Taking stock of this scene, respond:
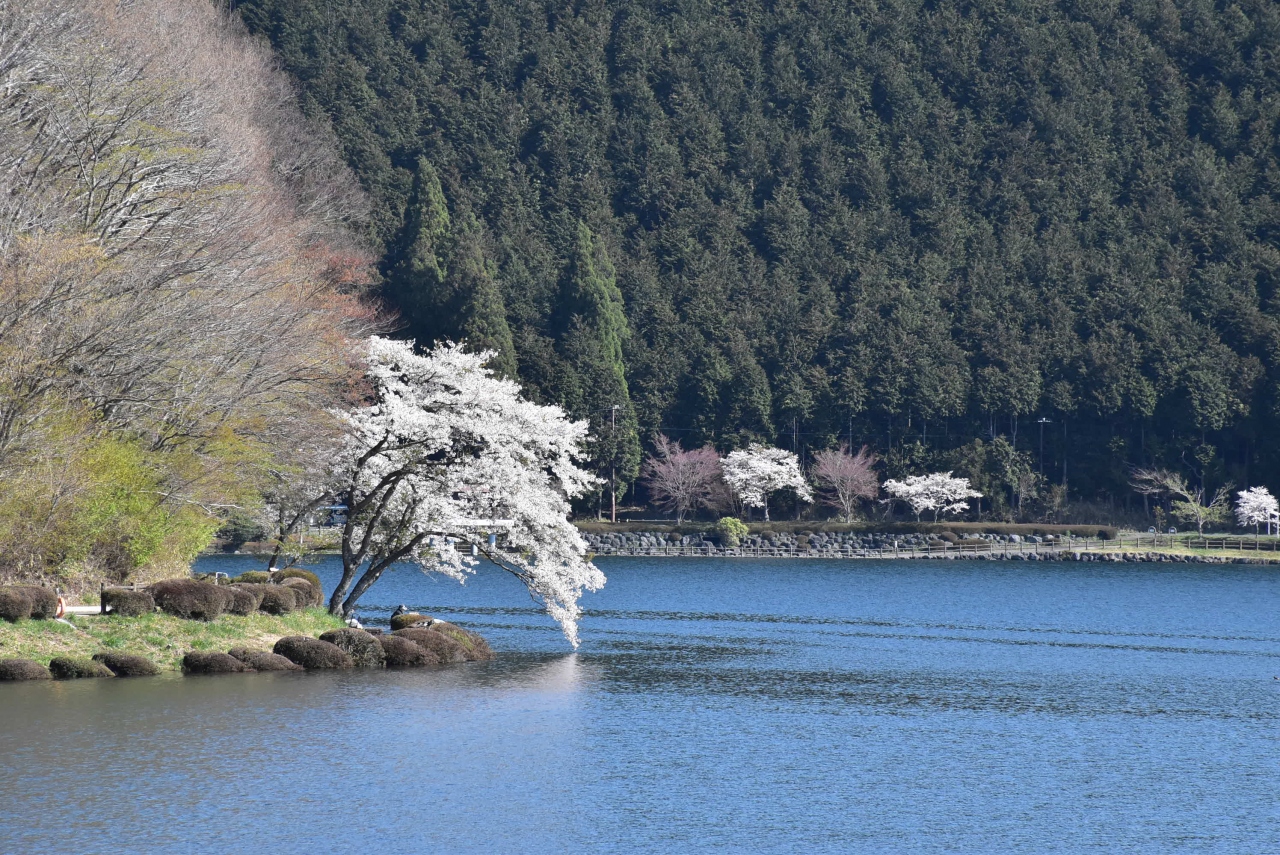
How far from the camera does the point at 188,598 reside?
35562 mm

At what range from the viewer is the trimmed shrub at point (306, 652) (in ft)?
116

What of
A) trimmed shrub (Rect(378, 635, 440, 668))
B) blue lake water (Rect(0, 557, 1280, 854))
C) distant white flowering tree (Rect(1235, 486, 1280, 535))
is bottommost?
blue lake water (Rect(0, 557, 1280, 854))

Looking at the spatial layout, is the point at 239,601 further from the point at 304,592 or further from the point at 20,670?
the point at 20,670

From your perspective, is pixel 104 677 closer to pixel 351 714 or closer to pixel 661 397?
pixel 351 714

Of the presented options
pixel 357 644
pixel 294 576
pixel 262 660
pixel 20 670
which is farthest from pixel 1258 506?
pixel 20 670

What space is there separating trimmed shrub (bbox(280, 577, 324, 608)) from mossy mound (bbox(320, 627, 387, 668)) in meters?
3.44

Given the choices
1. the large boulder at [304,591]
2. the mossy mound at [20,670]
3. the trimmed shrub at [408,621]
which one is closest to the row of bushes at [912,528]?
the trimmed shrub at [408,621]

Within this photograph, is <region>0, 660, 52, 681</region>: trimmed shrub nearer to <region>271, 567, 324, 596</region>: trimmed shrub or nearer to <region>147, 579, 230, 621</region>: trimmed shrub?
<region>147, 579, 230, 621</region>: trimmed shrub

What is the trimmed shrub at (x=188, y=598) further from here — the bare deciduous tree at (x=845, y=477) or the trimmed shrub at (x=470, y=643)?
the bare deciduous tree at (x=845, y=477)

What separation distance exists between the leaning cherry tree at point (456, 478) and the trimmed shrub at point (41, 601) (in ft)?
32.4

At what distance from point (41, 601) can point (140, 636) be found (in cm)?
218

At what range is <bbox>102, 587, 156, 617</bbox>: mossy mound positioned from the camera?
34219 mm

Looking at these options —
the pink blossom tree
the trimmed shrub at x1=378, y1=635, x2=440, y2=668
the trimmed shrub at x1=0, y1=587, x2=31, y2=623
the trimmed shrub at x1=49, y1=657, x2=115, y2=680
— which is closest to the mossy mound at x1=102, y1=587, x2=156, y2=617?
the trimmed shrub at x1=0, y1=587, x2=31, y2=623

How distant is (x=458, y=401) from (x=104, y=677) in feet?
43.9
